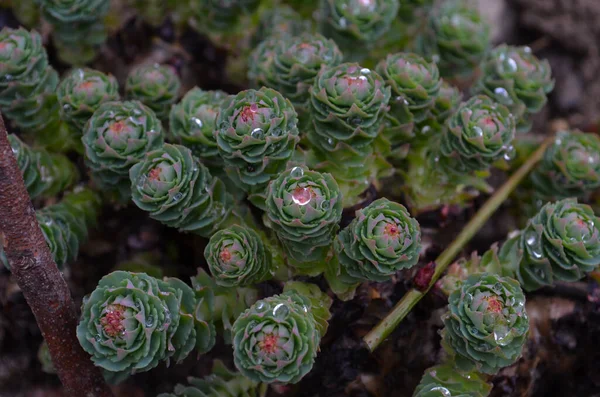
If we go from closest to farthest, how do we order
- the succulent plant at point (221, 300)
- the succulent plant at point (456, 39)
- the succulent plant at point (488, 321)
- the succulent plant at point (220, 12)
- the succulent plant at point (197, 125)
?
the succulent plant at point (488, 321), the succulent plant at point (221, 300), the succulent plant at point (197, 125), the succulent plant at point (456, 39), the succulent plant at point (220, 12)

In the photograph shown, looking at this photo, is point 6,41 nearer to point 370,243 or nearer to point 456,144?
point 370,243

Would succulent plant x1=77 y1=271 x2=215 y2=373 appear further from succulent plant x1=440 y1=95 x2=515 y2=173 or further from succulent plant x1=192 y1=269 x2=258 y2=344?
succulent plant x1=440 y1=95 x2=515 y2=173

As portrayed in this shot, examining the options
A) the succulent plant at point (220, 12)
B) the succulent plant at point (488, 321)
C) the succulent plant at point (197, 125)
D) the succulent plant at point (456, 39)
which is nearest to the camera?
the succulent plant at point (488, 321)

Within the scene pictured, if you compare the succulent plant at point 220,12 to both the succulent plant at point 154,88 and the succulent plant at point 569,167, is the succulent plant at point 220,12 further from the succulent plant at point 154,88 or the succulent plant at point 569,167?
the succulent plant at point 569,167

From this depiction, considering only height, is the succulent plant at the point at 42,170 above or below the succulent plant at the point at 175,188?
below

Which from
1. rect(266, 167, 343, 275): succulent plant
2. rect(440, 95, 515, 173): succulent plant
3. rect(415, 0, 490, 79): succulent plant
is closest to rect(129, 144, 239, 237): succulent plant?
rect(266, 167, 343, 275): succulent plant

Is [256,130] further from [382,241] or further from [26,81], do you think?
[26,81]

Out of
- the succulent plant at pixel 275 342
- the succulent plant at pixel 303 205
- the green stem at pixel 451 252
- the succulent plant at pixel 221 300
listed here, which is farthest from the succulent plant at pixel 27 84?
the green stem at pixel 451 252

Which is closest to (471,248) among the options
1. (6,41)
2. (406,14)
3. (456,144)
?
(456,144)
